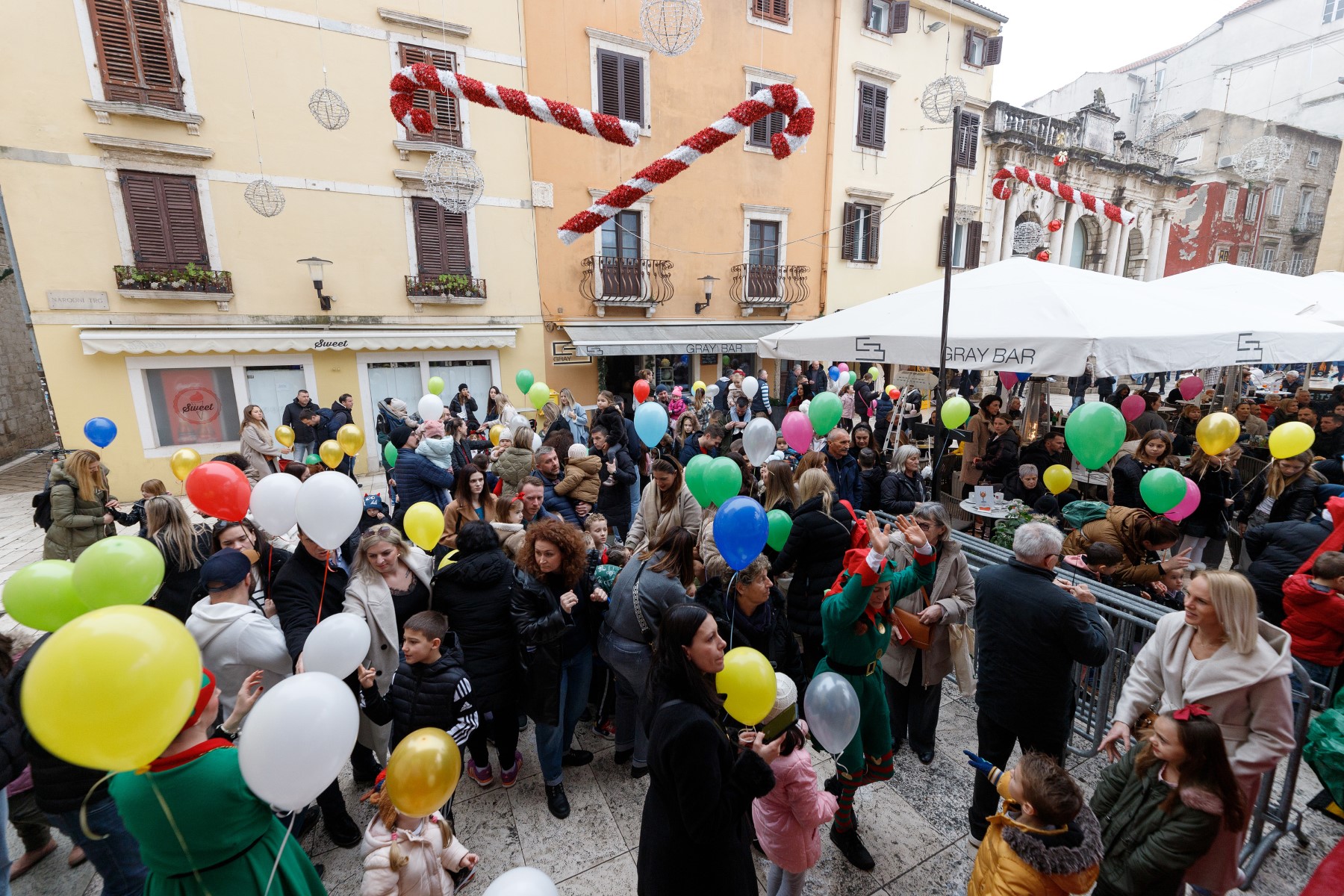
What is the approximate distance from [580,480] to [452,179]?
4.72m

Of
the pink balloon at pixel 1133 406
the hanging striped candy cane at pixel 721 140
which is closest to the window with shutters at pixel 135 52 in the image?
the hanging striped candy cane at pixel 721 140

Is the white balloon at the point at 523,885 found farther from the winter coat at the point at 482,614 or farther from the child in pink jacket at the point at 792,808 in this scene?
the winter coat at the point at 482,614

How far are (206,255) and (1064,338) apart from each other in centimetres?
1274

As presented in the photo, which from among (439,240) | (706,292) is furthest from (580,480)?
(706,292)

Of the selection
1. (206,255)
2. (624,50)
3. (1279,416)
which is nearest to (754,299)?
(624,50)

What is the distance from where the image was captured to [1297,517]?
14.6 feet

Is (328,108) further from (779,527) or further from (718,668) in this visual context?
(718,668)

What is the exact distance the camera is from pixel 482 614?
115 inches

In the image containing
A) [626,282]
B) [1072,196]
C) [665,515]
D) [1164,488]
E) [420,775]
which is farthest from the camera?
[626,282]

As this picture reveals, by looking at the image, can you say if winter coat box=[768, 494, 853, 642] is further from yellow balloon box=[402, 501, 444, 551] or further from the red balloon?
the red balloon

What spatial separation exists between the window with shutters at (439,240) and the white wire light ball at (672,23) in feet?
22.8

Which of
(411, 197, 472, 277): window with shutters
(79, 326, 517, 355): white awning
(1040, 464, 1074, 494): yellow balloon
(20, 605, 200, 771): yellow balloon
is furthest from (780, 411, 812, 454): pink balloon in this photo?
(411, 197, 472, 277): window with shutters

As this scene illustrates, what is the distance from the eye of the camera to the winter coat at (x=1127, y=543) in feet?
11.8

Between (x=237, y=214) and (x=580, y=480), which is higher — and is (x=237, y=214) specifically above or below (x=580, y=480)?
above
